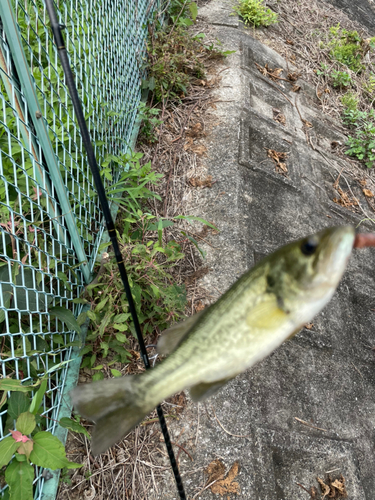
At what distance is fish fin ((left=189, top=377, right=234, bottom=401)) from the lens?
740 mm

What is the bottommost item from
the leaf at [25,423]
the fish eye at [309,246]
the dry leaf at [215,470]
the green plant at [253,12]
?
the dry leaf at [215,470]

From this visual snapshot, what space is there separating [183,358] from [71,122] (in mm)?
2157

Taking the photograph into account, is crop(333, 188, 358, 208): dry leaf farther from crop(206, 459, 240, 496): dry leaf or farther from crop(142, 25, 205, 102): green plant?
crop(206, 459, 240, 496): dry leaf

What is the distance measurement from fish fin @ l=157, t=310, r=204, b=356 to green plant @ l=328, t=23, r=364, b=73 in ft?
20.9

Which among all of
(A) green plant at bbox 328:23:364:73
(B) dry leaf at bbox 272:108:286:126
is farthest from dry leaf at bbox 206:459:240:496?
(A) green plant at bbox 328:23:364:73

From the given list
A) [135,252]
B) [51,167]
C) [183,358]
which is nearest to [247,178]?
[135,252]

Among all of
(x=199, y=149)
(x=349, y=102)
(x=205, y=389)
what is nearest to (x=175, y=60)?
(x=199, y=149)

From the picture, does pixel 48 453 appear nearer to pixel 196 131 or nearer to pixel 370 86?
pixel 196 131

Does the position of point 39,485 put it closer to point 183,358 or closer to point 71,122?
point 183,358

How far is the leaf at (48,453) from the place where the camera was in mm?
1419

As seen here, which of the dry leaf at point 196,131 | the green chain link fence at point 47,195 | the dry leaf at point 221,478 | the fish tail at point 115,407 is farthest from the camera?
the dry leaf at point 196,131

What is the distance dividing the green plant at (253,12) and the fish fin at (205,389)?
5.59 meters

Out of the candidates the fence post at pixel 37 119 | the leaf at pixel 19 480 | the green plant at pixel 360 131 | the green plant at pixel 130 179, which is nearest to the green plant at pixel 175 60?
the green plant at pixel 130 179

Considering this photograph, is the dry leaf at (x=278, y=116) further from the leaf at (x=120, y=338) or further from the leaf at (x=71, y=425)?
the leaf at (x=71, y=425)
